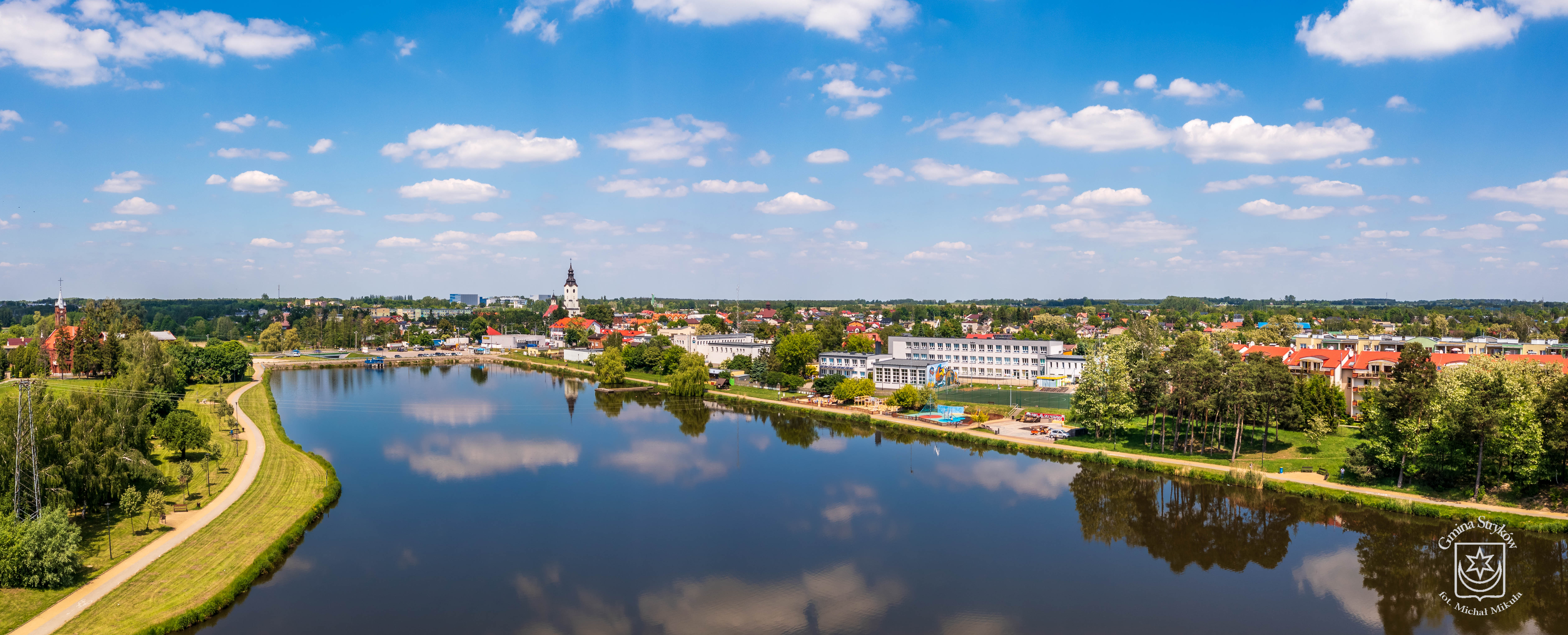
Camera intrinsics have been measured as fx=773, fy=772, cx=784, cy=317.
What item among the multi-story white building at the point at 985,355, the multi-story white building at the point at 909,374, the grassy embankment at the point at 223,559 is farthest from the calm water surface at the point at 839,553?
the multi-story white building at the point at 985,355

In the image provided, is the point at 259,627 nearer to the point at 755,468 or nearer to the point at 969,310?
the point at 755,468

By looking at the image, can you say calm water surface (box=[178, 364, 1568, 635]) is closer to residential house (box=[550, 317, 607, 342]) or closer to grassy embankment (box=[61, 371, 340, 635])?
grassy embankment (box=[61, 371, 340, 635])

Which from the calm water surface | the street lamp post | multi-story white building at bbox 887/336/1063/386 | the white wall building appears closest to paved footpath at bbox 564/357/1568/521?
the calm water surface

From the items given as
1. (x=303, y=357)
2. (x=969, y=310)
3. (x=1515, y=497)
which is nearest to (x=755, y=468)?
(x=1515, y=497)

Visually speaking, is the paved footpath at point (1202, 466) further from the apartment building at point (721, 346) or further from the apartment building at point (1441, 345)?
the apartment building at point (721, 346)

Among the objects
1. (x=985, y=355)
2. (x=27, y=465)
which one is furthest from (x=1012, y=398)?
(x=27, y=465)

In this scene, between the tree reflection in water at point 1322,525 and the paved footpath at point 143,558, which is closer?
the paved footpath at point 143,558

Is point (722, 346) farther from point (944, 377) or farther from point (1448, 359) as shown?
point (1448, 359)
